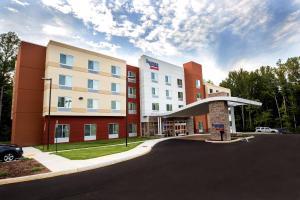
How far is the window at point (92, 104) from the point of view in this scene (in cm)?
2954

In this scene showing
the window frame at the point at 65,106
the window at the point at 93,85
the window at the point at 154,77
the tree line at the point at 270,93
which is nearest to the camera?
the window frame at the point at 65,106

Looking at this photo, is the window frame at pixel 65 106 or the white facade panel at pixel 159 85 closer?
the window frame at pixel 65 106

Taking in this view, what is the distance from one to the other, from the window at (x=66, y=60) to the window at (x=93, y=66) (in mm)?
2973

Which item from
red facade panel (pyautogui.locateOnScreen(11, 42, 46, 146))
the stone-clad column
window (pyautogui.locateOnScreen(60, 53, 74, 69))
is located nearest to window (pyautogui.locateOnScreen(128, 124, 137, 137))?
red facade panel (pyautogui.locateOnScreen(11, 42, 46, 146))

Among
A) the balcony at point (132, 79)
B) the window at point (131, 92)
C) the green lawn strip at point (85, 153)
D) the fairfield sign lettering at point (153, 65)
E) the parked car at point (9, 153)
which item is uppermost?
the fairfield sign lettering at point (153, 65)

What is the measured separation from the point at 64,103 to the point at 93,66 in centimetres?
787

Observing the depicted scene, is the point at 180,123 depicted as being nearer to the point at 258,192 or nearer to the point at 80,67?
the point at 80,67

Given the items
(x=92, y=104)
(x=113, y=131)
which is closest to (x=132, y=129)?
(x=113, y=131)

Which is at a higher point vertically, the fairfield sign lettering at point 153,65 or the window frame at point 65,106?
the fairfield sign lettering at point 153,65

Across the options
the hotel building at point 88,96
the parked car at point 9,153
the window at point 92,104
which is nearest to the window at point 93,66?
the hotel building at point 88,96

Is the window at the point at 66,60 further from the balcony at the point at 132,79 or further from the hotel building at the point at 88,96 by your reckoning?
the balcony at the point at 132,79

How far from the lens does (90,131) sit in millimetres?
29641

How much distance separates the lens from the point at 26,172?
9.81 m

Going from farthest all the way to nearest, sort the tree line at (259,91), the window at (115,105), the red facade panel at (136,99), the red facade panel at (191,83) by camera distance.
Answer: the red facade panel at (191,83) → the tree line at (259,91) → the red facade panel at (136,99) → the window at (115,105)
